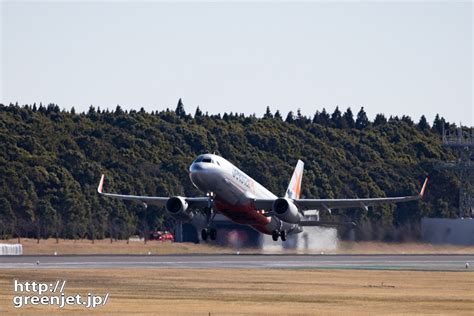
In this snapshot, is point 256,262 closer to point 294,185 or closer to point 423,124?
point 294,185

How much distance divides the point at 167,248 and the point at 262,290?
44.9 m

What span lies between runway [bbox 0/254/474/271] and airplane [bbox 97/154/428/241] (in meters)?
2.61

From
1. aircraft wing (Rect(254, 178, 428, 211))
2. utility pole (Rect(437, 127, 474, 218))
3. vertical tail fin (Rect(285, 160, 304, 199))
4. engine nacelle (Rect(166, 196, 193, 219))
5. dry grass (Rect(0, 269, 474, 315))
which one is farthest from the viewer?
utility pole (Rect(437, 127, 474, 218))

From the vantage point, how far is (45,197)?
126m

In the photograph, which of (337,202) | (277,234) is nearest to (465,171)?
(337,202)

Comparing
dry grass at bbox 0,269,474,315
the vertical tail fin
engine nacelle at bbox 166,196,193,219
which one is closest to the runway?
engine nacelle at bbox 166,196,193,219

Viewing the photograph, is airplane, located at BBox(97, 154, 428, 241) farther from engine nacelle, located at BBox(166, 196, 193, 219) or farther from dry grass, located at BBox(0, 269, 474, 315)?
dry grass, located at BBox(0, 269, 474, 315)

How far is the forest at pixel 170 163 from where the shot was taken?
396 ft

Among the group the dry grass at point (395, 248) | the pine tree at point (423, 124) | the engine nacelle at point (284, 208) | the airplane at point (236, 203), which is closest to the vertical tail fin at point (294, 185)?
the dry grass at point (395, 248)

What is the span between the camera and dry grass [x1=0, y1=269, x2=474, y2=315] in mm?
48781

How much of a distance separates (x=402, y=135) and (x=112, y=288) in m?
123

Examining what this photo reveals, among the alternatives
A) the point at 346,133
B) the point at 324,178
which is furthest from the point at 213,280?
the point at 346,133

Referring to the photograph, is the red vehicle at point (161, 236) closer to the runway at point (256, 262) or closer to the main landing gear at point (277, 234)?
the runway at point (256, 262)

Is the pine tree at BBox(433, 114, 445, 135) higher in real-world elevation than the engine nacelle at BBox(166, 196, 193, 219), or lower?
higher
